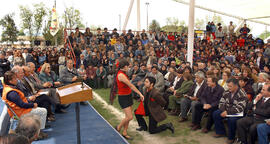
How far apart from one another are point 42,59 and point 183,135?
34.4ft

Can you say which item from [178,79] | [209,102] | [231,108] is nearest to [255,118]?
[231,108]

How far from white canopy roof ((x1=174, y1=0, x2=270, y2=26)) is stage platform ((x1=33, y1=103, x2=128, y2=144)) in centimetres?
1046

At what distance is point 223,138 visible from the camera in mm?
4379


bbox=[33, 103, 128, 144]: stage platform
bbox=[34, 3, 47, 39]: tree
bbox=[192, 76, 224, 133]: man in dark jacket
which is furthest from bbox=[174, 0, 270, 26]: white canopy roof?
bbox=[34, 3, 47, 39]: tree

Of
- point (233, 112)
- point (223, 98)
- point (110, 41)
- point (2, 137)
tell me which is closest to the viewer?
point (2, 137)

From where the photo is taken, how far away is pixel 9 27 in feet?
98.9

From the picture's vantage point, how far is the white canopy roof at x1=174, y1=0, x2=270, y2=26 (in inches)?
499

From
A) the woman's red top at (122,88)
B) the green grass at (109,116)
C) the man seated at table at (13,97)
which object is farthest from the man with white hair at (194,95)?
the man seated at table at (13,97)

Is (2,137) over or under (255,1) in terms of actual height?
under

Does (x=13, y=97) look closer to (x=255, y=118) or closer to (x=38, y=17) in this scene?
(x=255, y=118)

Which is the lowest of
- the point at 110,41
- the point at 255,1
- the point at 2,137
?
the point at 2,137

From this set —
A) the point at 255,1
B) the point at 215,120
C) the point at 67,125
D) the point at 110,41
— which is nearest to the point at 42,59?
the point at 110,41

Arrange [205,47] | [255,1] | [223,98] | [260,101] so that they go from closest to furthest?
[260,101]
[223,98]
[255,1]
[205,47]

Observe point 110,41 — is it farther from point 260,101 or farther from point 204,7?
point 260,101
